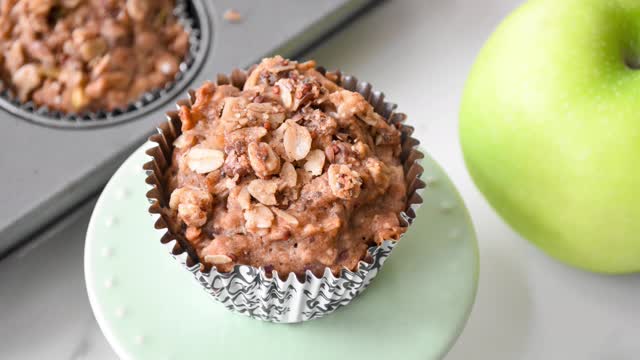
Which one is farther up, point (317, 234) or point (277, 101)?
point (277, 101)

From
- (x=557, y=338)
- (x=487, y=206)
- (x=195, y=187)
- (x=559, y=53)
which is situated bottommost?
(x=557, y=338)

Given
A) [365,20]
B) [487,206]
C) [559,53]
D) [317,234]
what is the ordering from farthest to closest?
[365,20] < [487,206] < [559,53] < [317,234]

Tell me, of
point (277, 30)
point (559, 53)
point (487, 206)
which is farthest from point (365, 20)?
point (559, 53)

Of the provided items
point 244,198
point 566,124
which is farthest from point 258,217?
point 566,124

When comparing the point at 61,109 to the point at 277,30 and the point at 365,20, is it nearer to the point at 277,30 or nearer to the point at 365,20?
the point at 277,30

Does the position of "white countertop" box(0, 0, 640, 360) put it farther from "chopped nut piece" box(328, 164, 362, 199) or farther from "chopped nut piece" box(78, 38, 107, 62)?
"chopped nut piece" box(328, 164, 362, 199)

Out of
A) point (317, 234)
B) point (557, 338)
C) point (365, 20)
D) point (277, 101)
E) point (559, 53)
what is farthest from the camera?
point (365, 20)

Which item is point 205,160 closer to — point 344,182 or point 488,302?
point 344,182

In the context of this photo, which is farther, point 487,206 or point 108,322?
point 487,206
